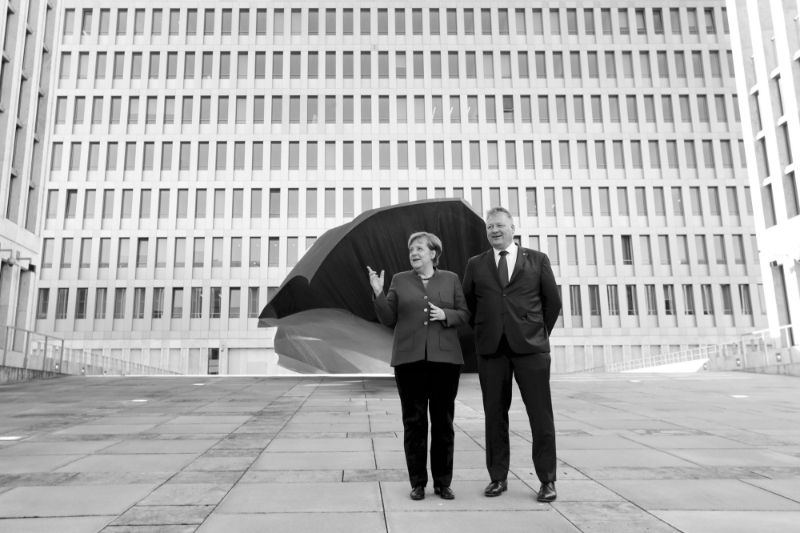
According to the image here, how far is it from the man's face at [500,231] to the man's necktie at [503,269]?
0.05 m

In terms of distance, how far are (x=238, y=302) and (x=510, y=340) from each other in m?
39.8

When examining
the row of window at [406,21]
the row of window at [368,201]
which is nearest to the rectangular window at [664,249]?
the row of window at [368,201]

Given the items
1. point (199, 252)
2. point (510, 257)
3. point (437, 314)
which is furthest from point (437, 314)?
point (199, 252)

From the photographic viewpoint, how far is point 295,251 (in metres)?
42.8

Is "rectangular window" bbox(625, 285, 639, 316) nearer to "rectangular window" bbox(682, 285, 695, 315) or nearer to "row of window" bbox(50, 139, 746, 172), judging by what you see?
"rectangular window" bbox(682, 285, 695, 315)

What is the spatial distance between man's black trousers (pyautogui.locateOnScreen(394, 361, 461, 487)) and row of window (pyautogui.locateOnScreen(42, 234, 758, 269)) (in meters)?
38.9

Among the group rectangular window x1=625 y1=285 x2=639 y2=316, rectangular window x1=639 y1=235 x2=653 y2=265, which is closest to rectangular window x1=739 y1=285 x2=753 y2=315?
rectangular window x1=639 y1=235 x2=653 y2=265

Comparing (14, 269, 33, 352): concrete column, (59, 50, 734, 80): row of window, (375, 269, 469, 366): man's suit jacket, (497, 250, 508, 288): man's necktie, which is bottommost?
(375, 269, 469, 366): man's suit jacket

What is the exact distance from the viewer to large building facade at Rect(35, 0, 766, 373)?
137ft

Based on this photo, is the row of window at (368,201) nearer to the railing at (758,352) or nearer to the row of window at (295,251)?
the row of window at (295,251)

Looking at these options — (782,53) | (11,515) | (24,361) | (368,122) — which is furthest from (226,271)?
(11,515)

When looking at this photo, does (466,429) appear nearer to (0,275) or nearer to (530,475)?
(530,475)

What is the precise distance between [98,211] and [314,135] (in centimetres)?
1581

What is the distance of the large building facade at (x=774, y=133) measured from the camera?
2545 centimetres
